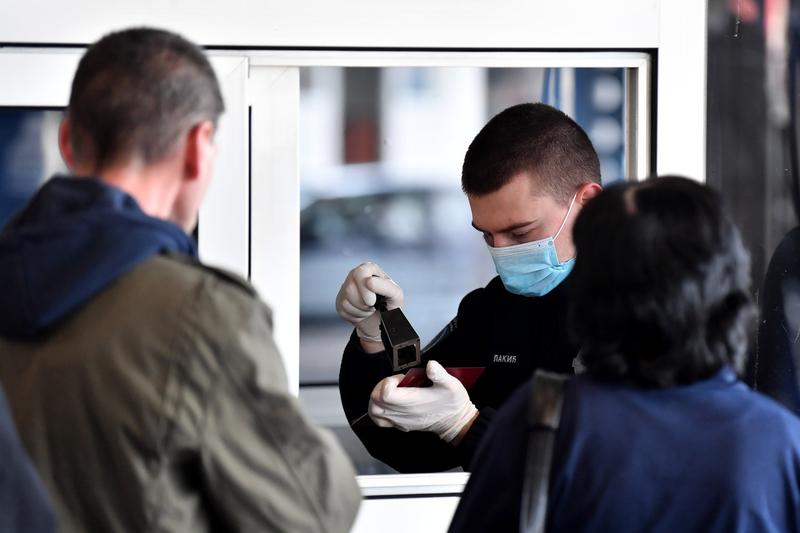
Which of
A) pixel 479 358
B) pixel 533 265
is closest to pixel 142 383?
pixel 533 265

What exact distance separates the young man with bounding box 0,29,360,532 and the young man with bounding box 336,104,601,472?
91 centimetres

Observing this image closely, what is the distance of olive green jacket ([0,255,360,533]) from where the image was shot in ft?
3.29

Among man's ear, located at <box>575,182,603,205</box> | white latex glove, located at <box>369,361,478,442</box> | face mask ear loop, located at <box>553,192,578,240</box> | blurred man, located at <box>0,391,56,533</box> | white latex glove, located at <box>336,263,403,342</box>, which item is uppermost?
man's ear, located at <box>575,182,603,205</box>

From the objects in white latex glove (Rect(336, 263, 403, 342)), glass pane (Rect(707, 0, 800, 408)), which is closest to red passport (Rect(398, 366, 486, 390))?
white latex glove (Rect(336, 263, 403, 342))

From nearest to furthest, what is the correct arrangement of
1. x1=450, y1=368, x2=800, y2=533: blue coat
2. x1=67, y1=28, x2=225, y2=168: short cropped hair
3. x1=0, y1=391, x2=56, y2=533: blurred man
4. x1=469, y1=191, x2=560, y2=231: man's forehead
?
x1=0, y1=391, x2=56, y2=533: blurred man → x1=450, y1=368, x2=800, y2=533: blue coat → x1=67, y1=28, x2=225, y2=168: short cropped hair → x1=469, y1=191, x2=560, y2=231: man's forehead

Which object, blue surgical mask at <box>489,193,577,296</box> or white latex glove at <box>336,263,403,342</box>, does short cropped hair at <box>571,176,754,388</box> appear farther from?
white latex glove at <box>336,263,403,342</box>

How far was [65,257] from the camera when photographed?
1016mm

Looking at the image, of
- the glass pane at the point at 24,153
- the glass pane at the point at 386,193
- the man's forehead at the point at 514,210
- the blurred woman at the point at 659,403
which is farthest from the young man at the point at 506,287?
the glass pane at the point at 386,193

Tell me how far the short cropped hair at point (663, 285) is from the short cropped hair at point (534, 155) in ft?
3.20

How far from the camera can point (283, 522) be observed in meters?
1.05

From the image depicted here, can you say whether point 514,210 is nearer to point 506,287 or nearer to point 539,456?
point 506,287

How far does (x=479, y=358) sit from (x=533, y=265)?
40 cm

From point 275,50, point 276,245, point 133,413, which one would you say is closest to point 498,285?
point 276,245

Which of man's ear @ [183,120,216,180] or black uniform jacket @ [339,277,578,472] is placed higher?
man's ear @ [183,120,216,180]
